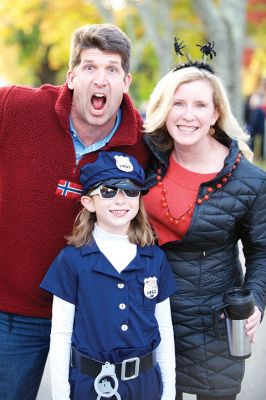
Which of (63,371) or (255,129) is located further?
(255,129)

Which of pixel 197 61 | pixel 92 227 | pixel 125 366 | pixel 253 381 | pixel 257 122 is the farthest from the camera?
pixel 257 122

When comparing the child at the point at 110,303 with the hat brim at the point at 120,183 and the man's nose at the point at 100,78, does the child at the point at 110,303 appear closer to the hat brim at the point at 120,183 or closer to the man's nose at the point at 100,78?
the hat brim at the point at 120,183

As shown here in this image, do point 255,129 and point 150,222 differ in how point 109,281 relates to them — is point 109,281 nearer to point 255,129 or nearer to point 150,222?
point 150,222

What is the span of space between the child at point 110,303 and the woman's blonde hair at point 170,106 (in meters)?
0.40

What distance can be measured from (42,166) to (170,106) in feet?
2.36

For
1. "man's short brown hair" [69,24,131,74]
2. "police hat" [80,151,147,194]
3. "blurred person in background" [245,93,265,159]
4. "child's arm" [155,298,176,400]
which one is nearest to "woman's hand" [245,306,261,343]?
"child's arm" [155,298,176,400]

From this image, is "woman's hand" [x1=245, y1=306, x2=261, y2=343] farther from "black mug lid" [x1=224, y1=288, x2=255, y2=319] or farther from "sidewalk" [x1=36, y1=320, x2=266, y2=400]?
"sidewalk" [x1=36, y1=320, x2=266, y2=400]

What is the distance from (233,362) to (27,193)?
1.39m

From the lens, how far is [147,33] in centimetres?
1766

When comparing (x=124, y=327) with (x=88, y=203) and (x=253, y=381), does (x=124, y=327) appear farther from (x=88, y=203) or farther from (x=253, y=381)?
(x=253, y=381)

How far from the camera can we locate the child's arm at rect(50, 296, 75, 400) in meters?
3.04

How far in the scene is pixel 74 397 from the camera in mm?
3041

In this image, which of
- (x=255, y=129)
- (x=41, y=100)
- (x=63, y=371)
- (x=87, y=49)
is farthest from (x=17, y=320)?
(x=255, y=129)

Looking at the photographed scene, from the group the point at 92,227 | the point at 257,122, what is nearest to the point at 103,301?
the point at 92,227
